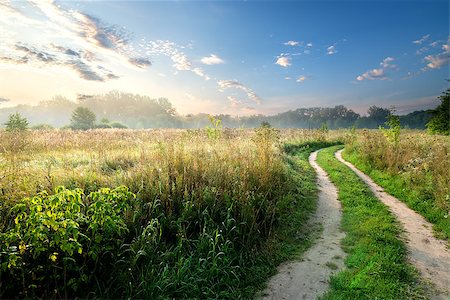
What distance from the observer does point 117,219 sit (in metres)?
3.92

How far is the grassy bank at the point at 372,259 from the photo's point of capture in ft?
13.8

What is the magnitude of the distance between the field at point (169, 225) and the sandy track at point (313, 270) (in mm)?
205

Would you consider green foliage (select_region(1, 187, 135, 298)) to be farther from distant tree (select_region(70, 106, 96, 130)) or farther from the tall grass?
distant tree (select_region(70, 106, 96, 130))

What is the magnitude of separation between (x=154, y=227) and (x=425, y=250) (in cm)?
572

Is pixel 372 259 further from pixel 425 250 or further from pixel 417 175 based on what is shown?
pixel 417 175

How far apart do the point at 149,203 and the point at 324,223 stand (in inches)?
186

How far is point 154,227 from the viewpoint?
5020 millimetres

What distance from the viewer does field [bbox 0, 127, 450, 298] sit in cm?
346

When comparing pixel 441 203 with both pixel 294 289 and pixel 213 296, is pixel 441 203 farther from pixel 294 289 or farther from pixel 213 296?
pixel 213 296

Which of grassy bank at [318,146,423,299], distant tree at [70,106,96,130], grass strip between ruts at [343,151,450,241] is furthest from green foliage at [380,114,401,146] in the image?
distant tree at [70,106,96,130]

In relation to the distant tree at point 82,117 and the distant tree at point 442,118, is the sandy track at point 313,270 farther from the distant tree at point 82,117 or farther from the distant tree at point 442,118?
the distant tree at point 82,117

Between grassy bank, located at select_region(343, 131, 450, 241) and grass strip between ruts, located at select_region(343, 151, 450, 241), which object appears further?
grassy bank, located at select_region(343, 131, 450, 241)

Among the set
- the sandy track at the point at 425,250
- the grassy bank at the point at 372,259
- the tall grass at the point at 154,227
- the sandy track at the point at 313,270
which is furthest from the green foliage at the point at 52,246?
the sandy track at the point at 425,250

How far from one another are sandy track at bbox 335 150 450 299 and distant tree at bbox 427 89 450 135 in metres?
21.0
